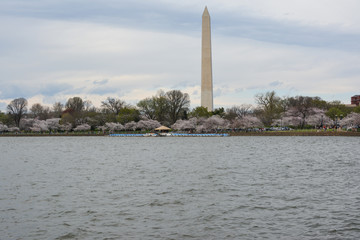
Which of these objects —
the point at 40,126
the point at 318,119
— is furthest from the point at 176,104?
the point at 40,126

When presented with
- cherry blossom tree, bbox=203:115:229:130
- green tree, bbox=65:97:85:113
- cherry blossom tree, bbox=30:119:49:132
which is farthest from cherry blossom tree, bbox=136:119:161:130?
green tree, bbox=65:97:85:113

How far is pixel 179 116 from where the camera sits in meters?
110

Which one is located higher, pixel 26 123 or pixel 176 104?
pixel 176 104

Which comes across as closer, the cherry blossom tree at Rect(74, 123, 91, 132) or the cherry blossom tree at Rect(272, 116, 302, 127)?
the cherry blossom tree at Rect(272, 116, 302, 127)

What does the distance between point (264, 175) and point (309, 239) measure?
12904mm

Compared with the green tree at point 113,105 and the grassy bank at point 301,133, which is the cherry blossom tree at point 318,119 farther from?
the green tree at point 113,105

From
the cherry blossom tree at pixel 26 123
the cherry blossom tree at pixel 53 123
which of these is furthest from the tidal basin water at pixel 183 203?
the cherry blossom tree at pixel 26 123

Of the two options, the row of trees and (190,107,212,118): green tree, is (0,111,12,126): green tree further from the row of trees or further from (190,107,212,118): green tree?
(190,107,212,118): green tree

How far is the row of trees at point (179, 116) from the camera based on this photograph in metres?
94.1

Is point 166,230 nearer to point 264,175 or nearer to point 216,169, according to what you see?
point 264,175

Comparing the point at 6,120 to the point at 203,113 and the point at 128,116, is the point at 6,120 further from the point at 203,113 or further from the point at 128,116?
the point at 203,113

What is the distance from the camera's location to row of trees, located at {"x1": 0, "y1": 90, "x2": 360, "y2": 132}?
309ft

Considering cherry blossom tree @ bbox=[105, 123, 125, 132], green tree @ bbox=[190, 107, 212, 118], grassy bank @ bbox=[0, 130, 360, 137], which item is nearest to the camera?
grassy bank @ bbox=[0, 130, 360, 137]

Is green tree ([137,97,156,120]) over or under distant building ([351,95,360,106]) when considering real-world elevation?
under
